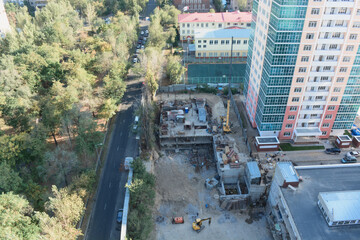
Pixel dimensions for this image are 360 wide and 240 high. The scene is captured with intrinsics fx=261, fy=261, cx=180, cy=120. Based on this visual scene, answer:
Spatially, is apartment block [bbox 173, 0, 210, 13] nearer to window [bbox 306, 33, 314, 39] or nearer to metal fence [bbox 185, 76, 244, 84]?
metal fence [bbox 185, 76, 244, 84]

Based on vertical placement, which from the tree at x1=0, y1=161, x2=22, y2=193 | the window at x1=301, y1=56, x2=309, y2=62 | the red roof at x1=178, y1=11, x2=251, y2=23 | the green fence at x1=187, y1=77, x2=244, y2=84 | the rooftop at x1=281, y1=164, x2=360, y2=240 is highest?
the window at x1=301, y1=56, x2=309, y2=62

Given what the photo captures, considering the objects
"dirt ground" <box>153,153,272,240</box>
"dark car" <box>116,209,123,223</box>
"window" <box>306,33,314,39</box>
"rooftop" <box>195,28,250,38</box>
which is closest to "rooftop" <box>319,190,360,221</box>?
"dirt ground" <box>153,153,272,240</box>

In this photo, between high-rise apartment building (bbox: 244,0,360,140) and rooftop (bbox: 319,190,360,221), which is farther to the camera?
high-rise apartment building (bbox: 244,0,360,140)

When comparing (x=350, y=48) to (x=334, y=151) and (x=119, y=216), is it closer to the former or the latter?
(x=334, y=151)

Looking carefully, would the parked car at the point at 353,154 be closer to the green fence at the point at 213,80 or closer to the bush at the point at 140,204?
the green fence at the point at 213,80

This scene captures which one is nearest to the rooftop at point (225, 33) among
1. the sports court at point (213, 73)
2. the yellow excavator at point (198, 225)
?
the sports court at point (213, 73)

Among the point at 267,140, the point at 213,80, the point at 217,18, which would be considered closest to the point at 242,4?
the point at 217,18

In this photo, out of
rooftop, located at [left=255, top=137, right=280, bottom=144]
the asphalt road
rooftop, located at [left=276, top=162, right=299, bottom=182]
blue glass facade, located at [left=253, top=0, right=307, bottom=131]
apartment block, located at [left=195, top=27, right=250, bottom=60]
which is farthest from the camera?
apartment block, located at [left=195, top=27, right=250, bottom=60]
